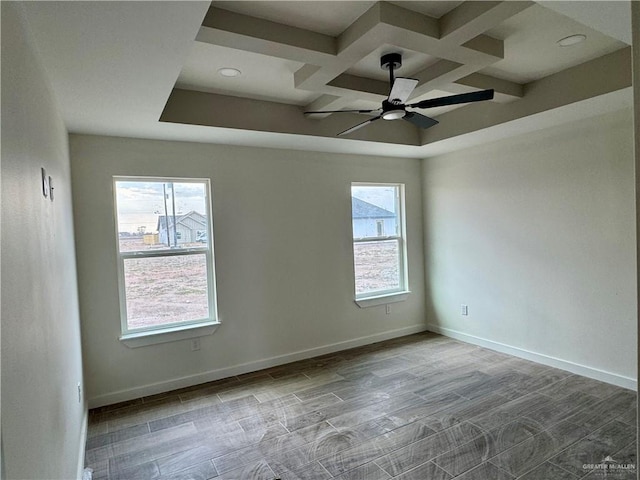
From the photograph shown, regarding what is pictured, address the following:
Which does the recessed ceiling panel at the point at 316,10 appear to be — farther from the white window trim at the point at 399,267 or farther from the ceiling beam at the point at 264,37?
the white window trim at the point at 399,267

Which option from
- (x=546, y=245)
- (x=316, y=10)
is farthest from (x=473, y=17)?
(x=546, y=245)

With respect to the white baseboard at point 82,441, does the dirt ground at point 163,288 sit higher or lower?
higher

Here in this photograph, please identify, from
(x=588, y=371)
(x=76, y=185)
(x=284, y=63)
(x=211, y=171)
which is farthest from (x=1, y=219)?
(x=588, y=371)

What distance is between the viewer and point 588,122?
3.52 meters

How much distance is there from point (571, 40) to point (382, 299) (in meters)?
3.36

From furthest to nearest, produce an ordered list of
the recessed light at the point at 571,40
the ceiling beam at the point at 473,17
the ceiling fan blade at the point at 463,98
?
the recessed light at the point at 571,40
the ceiling fan blade at the point at 463,98
the ceiling beam at the point at 473,17

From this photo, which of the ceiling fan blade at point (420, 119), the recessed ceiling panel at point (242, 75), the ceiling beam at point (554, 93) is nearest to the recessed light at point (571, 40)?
the ceiling beam at point (554, 93)

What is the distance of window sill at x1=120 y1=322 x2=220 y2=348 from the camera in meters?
3.54

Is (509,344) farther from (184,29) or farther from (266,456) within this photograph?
(184,29)

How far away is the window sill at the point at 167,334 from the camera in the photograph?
11.6ft

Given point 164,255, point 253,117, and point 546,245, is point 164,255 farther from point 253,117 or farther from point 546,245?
point 546,245

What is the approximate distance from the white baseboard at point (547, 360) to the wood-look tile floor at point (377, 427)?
0.09m

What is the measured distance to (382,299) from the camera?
5016 millimetres

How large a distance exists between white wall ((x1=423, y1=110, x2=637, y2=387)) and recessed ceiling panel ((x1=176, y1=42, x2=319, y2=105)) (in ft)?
7.87
